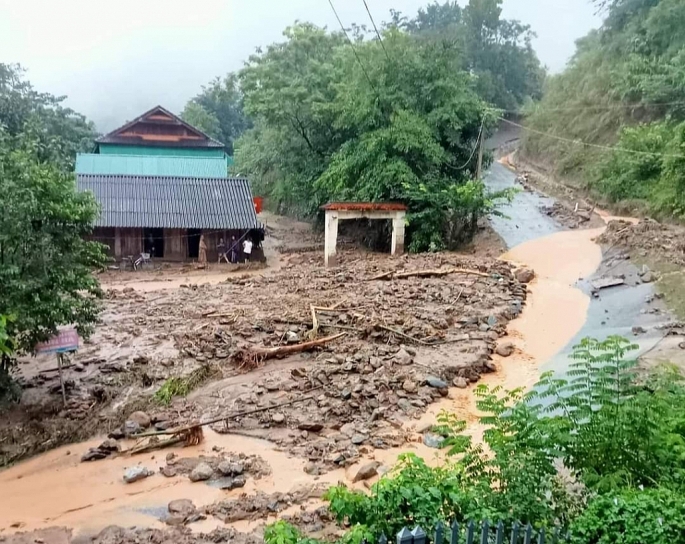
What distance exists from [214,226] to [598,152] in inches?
774

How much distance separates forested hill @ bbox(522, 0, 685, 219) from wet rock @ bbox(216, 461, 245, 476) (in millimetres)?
18337

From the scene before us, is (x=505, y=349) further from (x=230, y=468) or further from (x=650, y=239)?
(x=650, y=239)

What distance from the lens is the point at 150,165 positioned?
3119cm

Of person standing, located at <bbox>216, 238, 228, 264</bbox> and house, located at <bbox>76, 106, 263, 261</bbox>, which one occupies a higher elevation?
house, located at <bbox>76, 106, 263, 261</bbox>

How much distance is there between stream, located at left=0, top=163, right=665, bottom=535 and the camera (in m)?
7.82

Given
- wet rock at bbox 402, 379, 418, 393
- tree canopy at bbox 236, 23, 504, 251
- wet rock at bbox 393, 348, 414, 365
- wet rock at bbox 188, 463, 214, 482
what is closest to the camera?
wet rock at bbox 188, 463, 214, 482

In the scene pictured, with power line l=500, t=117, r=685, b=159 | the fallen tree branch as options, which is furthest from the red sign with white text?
power line l=500, t=117, r=685, b=159

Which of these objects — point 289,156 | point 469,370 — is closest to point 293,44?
point 289,156

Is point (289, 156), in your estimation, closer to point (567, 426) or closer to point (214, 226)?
point (214, 226)

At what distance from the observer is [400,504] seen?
4.45 metres

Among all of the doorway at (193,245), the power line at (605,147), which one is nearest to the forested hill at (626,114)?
the power line at (605,147)

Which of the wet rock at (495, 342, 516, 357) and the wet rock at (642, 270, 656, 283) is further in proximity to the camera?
the wet rock at (642, 270, 656, 283)

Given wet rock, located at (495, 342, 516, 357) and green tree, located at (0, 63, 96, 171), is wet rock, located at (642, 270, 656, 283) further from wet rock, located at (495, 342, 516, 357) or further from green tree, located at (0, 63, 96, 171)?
green tree, located at (0, 63, 96, 171)

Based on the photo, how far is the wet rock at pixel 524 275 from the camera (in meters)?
18.8
